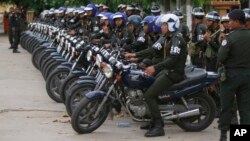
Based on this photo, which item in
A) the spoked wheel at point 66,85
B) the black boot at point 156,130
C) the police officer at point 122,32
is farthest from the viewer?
the police officer at point 122,32

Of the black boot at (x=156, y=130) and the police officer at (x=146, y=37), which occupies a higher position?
the police officer at (x=146, y=37)

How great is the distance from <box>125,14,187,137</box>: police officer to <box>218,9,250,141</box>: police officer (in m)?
0.81

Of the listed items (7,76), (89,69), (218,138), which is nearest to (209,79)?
(218,138)

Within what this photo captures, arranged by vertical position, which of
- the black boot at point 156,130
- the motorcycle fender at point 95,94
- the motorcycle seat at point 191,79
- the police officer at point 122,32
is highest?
the police officer at point 122,32

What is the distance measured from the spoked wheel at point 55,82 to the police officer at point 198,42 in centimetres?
238

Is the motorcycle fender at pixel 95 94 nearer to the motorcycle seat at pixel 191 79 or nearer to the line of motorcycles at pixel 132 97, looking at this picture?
the line of motorcycles at pixel 132 97

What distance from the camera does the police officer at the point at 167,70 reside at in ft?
Answer: 26.4

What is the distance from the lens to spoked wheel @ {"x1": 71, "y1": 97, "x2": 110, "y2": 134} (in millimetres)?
8109

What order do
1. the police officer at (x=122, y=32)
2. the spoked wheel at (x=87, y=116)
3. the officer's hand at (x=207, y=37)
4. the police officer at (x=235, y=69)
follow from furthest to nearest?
the police officer at (x=122, y=32)
the officer's hand at (x=207, y=37)
the spoked wheel at (x=87, y=116)
the police officer at (x=235, y=69)

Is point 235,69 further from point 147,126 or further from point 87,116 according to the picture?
point 87,116

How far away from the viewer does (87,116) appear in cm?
820

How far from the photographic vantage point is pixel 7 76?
49.3 feet

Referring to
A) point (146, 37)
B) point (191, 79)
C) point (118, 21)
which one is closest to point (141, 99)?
point (191, 79)

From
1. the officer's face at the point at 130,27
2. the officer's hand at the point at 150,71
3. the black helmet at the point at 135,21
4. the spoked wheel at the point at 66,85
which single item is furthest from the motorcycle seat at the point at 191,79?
the black helmet at the point at 135,21
